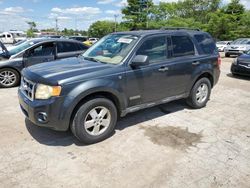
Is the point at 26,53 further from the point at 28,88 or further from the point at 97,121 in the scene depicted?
the point at 97,121

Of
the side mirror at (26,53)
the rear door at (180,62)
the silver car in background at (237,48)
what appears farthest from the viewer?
the silver car in background at (237,48)

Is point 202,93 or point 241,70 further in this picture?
point 241,70

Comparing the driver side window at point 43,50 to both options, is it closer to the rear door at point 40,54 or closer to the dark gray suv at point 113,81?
the rear door at point 40,54

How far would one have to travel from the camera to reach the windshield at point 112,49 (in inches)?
163

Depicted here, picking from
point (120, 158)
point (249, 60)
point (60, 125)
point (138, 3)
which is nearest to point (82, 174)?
point (120, 158)

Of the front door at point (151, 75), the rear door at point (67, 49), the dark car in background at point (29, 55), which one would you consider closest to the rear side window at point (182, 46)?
the front door at point (151, 75)

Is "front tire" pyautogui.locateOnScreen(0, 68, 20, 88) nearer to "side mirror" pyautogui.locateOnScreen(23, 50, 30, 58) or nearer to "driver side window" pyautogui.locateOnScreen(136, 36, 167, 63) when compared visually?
"side mirror" pyautogui.locateOnScreen(23, 50, 30, 58)

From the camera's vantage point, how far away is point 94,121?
12.3 feet

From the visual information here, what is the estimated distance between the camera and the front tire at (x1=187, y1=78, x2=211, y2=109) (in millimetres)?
5305

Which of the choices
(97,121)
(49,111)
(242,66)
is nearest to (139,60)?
(97,121)

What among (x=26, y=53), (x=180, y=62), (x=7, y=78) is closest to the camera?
(x=180, y=62)

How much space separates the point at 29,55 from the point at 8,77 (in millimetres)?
914

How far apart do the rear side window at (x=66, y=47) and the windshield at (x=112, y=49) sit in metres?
3.17

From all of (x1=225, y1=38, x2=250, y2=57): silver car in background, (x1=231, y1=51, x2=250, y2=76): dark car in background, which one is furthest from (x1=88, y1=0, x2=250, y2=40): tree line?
(x1=231, y1=51, x2=250, y2=76): dark car in background
